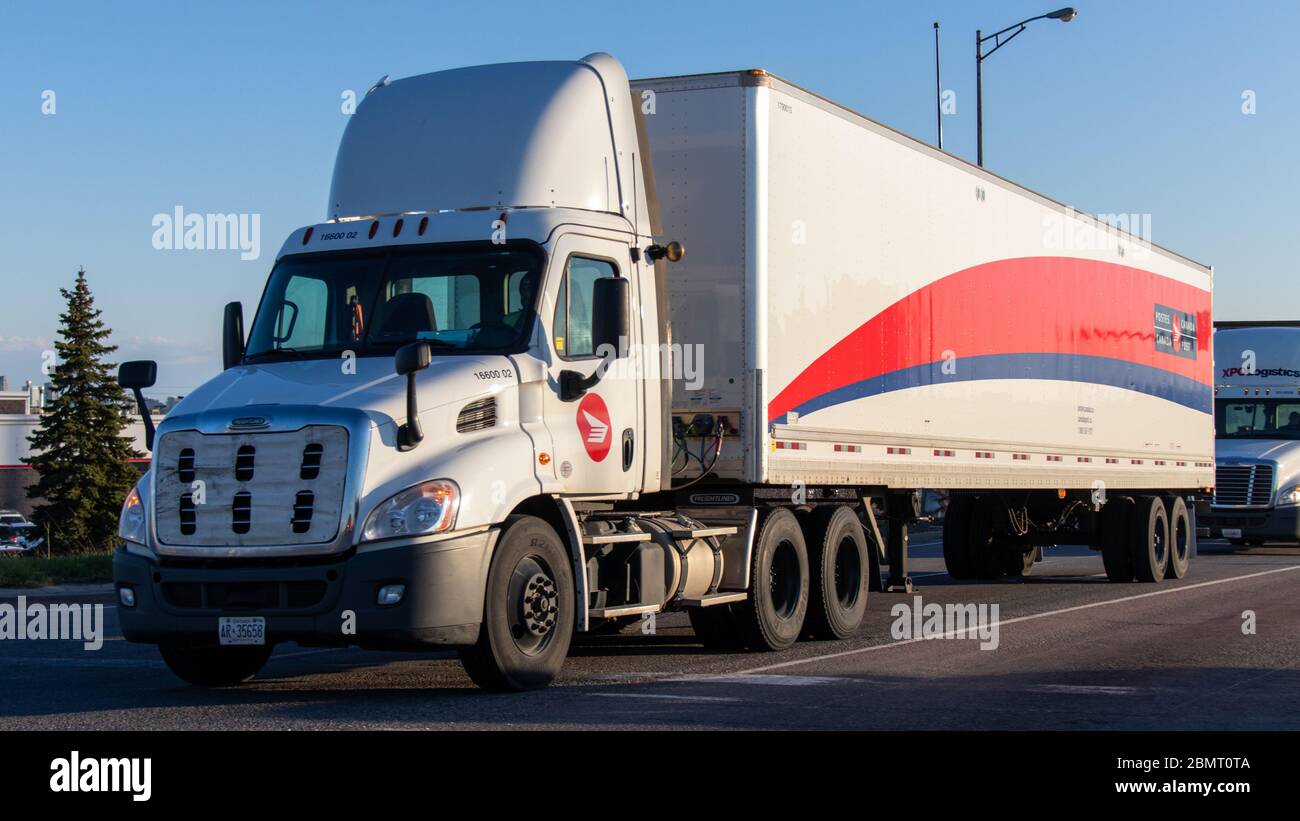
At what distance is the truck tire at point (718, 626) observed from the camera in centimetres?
1383

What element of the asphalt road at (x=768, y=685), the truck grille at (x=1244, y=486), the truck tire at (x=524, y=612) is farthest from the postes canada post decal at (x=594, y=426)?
the truck grille at (x=1244, y=486)

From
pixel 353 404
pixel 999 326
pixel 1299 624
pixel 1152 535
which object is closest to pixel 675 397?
pixel 353 404

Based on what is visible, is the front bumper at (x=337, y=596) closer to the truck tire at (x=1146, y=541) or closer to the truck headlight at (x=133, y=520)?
the truck headlight at (x=133, y=520)

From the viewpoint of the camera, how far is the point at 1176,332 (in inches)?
977

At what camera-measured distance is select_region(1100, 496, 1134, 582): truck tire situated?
22859 mm

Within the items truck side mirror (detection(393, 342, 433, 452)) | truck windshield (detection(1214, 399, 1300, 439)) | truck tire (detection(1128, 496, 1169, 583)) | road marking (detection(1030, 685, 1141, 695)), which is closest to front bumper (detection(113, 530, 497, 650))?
truck side mirror (detection(393, 342, 433, 452))

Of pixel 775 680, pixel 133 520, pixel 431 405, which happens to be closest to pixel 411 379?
pixel 431 405

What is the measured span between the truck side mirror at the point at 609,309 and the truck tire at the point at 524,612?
143 cm

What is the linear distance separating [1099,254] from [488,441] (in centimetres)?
1276

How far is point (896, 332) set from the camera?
15.9 metres

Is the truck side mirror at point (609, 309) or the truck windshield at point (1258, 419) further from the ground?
the truck side mirror at point (609, 309)

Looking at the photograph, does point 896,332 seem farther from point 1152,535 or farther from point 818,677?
point 1152,535

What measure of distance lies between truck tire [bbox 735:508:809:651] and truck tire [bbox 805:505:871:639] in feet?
0.67

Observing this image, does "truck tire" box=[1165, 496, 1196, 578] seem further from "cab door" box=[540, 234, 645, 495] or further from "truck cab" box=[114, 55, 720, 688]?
"cab door" box=[540, 234, 645, 495]
